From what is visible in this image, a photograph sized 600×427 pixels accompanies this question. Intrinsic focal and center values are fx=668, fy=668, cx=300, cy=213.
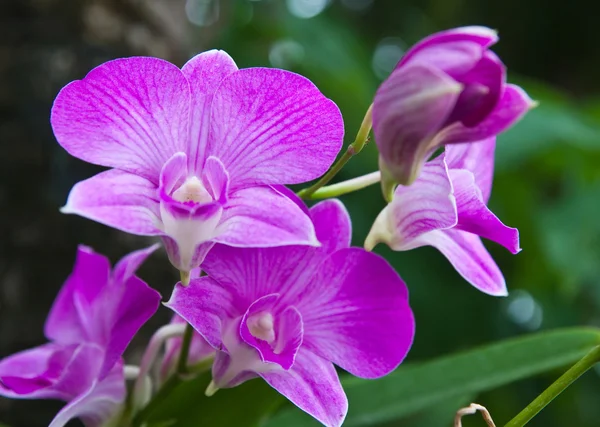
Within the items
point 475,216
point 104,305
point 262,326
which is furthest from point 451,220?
point 104,305

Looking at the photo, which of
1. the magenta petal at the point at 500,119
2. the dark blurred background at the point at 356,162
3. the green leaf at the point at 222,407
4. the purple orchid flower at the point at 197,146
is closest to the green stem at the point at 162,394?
the green leaf at the point at 222,407

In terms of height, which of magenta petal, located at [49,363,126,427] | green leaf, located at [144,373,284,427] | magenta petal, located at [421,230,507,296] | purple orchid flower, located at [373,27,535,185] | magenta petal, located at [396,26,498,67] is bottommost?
green leaf, located at [144,373,284,427]

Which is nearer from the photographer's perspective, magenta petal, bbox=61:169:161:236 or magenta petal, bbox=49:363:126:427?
magenta petal, bbox=61:169:161:236

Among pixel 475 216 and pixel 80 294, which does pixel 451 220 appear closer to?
pixel 475 216

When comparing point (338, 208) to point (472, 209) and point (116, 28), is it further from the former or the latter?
point (116, 28)

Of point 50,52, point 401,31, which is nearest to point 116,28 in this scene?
point 50,52

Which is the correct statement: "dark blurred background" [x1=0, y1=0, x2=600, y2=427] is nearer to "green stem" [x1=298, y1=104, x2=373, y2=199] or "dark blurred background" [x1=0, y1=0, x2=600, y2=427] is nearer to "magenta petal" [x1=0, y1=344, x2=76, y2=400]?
"magenta petal" [x1=0, y1=344, x2=76, y2=400]

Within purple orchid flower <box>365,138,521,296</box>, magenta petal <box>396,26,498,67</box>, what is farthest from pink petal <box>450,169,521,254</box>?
magenta petal <box>396,26,498,67</box>
